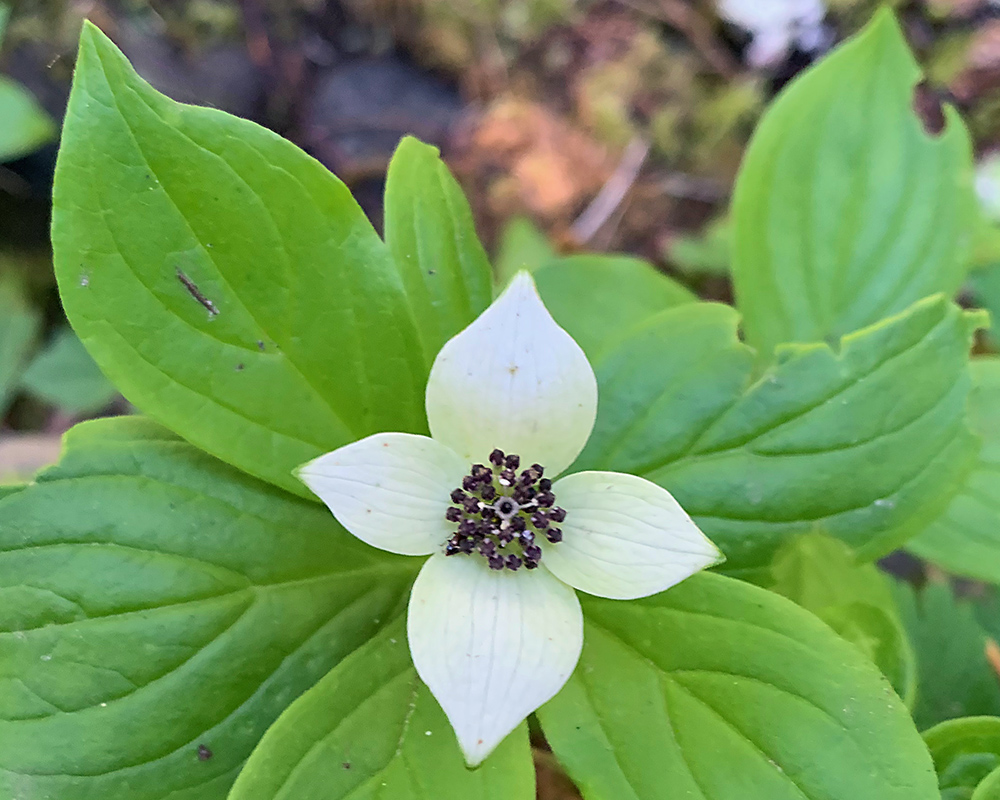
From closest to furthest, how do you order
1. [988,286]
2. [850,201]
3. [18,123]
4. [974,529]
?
[974,529], [850,201], [18,123], [988,286]

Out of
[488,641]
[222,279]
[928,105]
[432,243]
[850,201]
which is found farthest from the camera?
[928,105]

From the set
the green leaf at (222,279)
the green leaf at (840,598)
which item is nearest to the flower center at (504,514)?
the green leaf at (222,279)

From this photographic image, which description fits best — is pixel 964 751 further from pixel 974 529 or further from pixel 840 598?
pixel 974 529

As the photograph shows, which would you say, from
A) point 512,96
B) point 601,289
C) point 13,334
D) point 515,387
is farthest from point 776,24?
point 13,334

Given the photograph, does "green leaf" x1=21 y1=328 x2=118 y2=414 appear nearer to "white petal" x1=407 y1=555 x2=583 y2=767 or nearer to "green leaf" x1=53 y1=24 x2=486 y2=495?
"green leaf" x1=53 y1=24 x2=486 y2=495

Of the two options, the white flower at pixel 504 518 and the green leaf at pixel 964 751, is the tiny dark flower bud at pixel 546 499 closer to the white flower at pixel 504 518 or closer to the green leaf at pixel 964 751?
the white flower at pixel 504 518

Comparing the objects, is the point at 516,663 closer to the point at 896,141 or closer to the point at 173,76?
the point at 896,141

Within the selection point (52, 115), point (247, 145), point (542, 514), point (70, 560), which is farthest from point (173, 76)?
point (542, 514)
